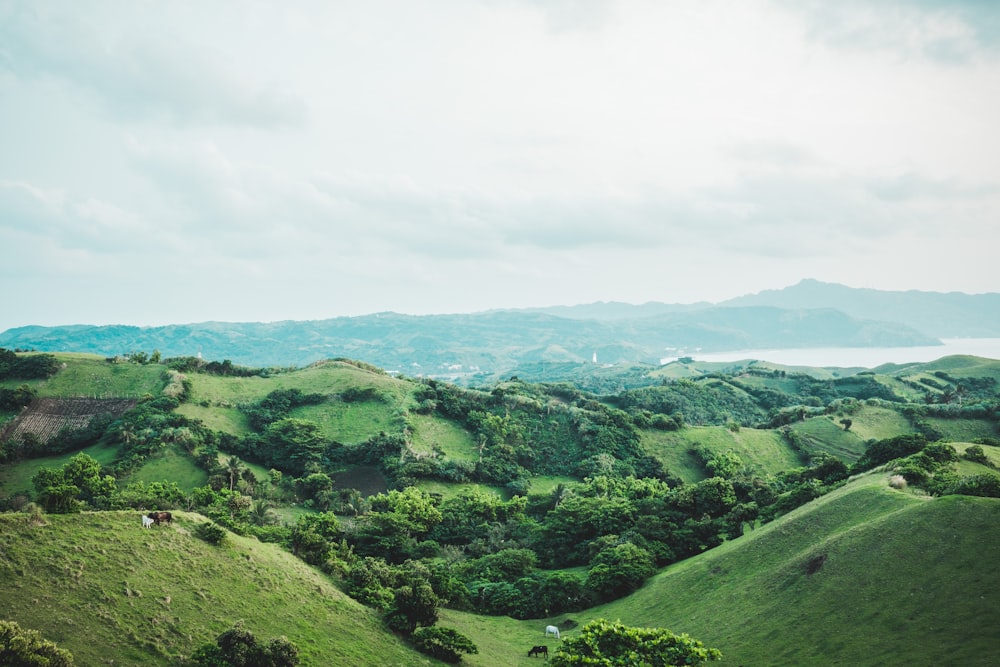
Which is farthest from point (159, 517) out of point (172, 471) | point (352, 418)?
point (352, 418)

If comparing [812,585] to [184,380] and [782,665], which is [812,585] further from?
[184,380]

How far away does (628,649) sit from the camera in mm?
34688

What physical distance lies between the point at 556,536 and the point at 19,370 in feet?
325

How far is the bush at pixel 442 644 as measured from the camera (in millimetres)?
41219

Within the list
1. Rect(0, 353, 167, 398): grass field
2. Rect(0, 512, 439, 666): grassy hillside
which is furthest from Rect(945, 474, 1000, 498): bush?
Rect(0, 353, 167, 398): grass field

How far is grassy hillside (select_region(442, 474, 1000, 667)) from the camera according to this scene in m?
33.2

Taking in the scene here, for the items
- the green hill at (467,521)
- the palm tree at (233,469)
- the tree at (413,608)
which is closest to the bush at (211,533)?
the green hill at (467,521)

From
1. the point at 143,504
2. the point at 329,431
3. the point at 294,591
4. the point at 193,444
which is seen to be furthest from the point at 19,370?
the point at 294,591

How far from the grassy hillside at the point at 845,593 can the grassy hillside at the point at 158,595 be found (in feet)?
34.9

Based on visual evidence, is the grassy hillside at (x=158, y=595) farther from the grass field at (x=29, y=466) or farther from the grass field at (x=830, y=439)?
the grass field at (x=830, y=439)

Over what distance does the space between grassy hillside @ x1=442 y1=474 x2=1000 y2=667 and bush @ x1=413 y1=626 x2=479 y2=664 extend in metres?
1.17

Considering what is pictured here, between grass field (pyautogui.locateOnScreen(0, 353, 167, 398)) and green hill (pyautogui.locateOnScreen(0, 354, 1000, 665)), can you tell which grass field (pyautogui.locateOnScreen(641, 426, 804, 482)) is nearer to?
green hill (pyautogui.locateOnScreen(0, 354, 1000, 665))

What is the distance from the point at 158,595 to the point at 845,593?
41.7 metres

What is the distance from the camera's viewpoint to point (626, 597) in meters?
57.4
